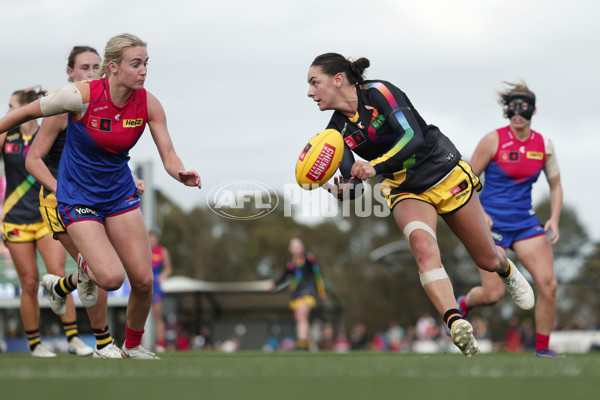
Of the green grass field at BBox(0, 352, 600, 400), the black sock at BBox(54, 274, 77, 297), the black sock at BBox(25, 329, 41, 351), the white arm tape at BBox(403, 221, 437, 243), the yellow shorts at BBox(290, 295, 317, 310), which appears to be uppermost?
the white arm tape at BBox(403, 221, 437, 243)

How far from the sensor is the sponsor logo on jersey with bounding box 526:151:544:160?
28.8 ft

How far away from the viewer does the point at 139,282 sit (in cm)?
659

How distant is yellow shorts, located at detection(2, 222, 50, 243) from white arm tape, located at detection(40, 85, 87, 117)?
2483 mm

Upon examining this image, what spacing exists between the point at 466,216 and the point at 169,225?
57741 mm

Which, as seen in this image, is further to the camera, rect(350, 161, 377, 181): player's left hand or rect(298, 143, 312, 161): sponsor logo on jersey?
rect(298, 143, 312, 161): sponsor logo on jersey

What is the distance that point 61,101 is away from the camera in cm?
621

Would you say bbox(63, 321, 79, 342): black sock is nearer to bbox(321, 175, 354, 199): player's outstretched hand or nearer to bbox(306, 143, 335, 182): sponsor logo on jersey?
bbox(321, 175, 354, 199): player's outstretched hand

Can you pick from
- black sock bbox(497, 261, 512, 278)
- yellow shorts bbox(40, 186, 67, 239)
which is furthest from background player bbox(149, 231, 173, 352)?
black sock bbox(497, 261, 512, 278)

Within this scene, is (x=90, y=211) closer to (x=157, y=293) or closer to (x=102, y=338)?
(x=102, y=338)

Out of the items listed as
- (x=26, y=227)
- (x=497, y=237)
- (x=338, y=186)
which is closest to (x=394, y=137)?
(x=338, y=186)

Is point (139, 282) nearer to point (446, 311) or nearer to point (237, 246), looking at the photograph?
point (446, 311)

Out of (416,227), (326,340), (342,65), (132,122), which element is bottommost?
(326,340)

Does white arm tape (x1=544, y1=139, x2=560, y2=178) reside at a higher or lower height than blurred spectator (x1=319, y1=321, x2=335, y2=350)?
higher

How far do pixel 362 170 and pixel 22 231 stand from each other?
13.2ft
